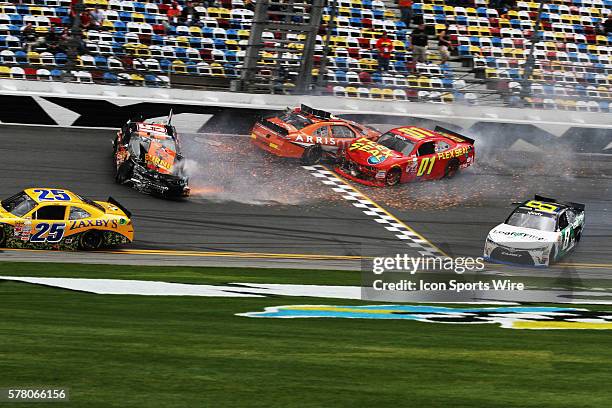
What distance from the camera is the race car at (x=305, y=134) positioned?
24.6 m

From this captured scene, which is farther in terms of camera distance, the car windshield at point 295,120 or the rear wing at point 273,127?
the car windshield at point 295,120

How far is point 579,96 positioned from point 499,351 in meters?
19.2

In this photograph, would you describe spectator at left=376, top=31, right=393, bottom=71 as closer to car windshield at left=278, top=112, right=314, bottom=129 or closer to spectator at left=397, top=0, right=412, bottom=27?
spectator at left=397, top=0, right=412, bottom=27

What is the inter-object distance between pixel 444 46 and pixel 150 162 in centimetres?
1023

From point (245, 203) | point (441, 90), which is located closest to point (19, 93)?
point (245, 203)

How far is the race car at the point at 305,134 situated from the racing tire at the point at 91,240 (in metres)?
7.13

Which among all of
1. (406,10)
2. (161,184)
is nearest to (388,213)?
(161,184)

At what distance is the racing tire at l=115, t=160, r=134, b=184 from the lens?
2191 cm

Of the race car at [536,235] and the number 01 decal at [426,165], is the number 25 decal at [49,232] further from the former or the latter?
the number 01 decal at [426,165]

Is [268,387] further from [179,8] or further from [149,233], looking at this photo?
[179,8]

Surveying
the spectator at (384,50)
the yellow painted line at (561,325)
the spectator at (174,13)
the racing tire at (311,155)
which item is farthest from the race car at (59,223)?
the spectator at (384,50)

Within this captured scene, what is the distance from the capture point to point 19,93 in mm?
24531

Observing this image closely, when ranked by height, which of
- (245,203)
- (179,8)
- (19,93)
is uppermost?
(179,8)

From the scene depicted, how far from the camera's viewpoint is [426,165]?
24500 mm
